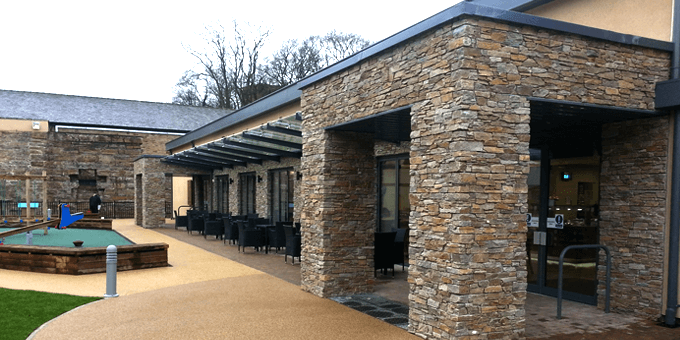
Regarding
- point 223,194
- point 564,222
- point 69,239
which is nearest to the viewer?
point 564,222

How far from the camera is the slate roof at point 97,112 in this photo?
30.0 meters

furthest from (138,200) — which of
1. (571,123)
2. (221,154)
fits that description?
(571,123)

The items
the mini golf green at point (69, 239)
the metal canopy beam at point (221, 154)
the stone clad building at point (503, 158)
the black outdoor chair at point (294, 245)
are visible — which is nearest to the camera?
the stone clad building at point (503, 158)

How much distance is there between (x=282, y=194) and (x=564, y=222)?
10.4m

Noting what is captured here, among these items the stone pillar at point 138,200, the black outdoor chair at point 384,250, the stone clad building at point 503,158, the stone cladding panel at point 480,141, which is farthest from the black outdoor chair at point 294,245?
the stone pillar at point 138,200

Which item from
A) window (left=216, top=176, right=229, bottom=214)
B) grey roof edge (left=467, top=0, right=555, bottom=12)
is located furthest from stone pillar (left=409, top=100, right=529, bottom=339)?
window (left=216, top=176, right=229, bottom=214)

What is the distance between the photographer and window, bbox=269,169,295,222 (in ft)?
53.8

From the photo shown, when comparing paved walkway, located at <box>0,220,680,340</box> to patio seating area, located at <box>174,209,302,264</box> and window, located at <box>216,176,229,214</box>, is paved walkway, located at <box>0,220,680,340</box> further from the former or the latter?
window, located at <box>216,176,229,214</box>

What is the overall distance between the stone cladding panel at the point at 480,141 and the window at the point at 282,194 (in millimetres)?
10317

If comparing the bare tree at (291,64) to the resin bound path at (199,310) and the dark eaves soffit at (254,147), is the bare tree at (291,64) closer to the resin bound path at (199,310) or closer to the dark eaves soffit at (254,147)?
the dark eaves soffit at (254,147)

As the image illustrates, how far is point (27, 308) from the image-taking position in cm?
725

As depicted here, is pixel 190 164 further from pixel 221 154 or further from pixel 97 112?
pixel 97 112

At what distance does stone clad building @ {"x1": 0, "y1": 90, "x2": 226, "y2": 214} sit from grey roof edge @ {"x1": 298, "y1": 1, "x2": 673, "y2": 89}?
26.1m

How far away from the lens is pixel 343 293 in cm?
829
